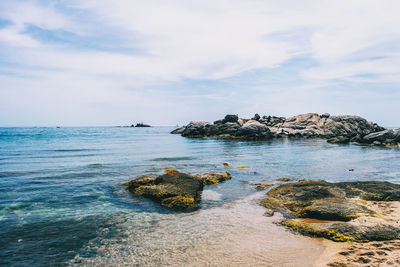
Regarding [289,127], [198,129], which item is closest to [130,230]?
[198,129]

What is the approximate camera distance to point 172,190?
1240 cm

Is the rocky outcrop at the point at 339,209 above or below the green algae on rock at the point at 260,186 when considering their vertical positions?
above

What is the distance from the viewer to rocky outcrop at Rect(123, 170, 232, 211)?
11375 millimetres

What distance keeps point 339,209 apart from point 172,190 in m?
7.47

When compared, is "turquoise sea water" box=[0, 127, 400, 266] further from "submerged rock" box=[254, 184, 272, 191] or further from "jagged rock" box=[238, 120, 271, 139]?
"jagged rock" box=[238, 120, 271, 139]

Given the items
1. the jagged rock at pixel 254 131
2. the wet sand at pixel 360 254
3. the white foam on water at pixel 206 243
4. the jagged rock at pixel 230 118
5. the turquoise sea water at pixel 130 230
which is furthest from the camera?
the jagged rock at pixel 230 118

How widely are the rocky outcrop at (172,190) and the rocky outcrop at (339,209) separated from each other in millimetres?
3574

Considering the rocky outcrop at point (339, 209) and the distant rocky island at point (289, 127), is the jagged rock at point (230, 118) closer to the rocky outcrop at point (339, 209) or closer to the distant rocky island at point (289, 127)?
the distant rocky island at point (289, 127)

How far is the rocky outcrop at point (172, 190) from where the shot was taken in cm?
1138

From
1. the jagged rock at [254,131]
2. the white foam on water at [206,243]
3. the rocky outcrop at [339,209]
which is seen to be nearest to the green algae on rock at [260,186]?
the rocky outcrop at [339,209]

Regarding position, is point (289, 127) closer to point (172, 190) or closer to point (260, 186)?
point (260, 186)

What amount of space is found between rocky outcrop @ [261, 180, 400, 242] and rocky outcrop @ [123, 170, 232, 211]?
3.57m

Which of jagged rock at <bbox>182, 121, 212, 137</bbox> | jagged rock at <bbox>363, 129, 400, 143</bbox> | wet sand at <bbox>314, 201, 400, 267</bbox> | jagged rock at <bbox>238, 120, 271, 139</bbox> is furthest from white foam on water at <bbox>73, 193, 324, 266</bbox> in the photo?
jagged rock at <bbox>182, 121, 212, 137</bbox>

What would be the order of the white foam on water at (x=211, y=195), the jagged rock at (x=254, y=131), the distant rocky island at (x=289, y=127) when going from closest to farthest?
the white foam on water at (x=211, y=195)
the jagged rock at (x=254, y=131)
the distant rocky island at (x=289, y=127)
